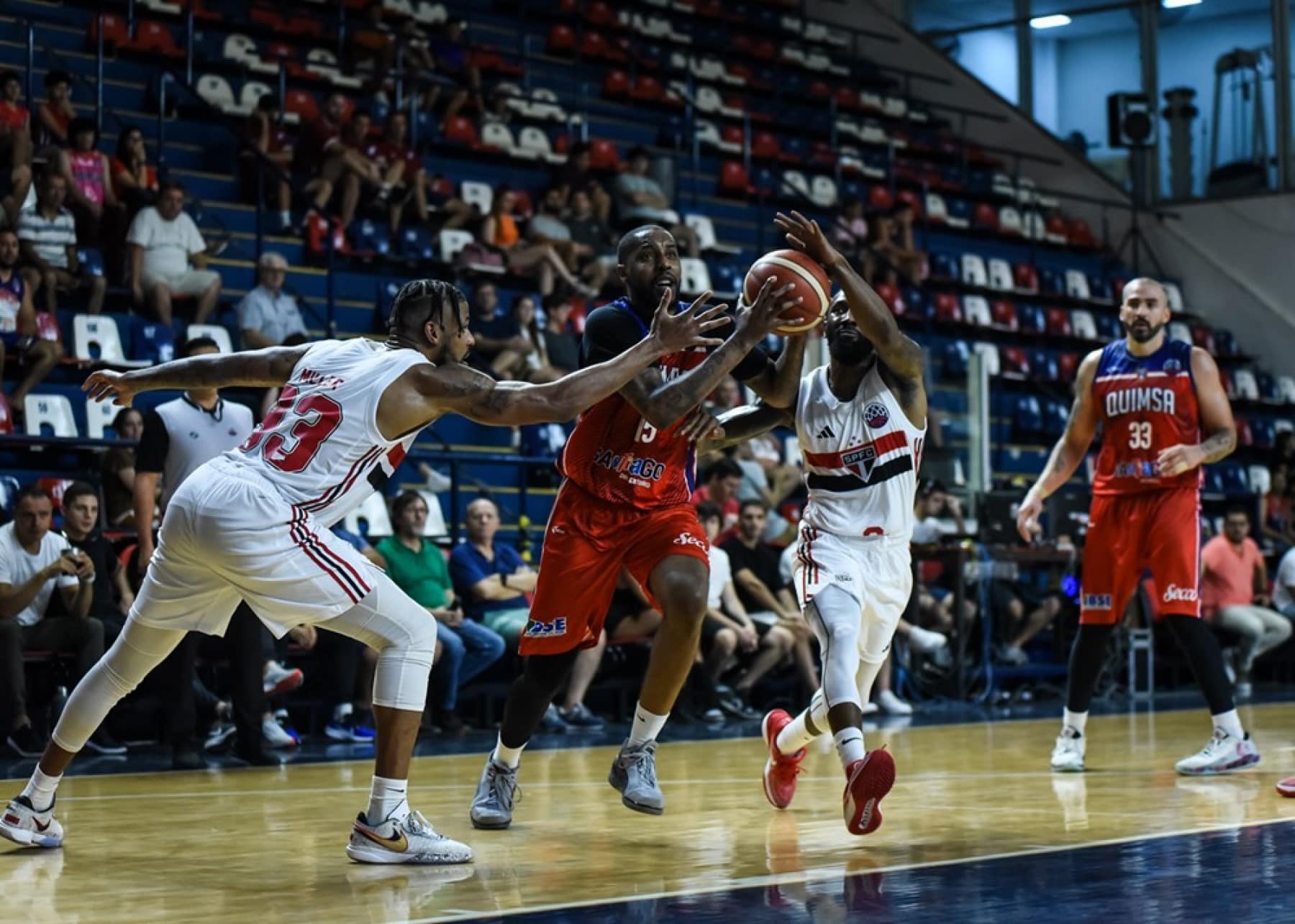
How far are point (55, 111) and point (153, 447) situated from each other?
5.88 m

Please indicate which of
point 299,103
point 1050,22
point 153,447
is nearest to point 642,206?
point 299,103

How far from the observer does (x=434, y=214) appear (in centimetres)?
1536

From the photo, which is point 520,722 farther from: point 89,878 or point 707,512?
point 707,512

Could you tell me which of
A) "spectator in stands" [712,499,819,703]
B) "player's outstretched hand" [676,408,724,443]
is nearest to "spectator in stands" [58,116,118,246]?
"spectator in stands" [712,499,819,703]

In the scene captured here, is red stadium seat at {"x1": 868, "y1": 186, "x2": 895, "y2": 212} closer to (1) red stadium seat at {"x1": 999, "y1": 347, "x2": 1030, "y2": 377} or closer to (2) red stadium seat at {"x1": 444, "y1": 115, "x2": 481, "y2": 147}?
(1) red stadium seat at {"x1": 999, "y1": 347, "x2": 1030, "y2": 377}

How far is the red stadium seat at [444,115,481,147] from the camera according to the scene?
53.8 ft

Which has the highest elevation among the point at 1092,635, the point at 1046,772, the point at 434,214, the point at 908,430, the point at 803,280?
the point at 434,214

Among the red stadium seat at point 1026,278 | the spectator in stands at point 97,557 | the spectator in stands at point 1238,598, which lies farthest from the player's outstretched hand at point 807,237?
the red stadium seat at point 1026,278

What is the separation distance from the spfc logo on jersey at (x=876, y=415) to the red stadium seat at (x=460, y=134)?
35.7 ft

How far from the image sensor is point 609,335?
5.77 metres

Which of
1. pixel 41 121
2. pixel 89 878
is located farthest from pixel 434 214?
pixel 89 878

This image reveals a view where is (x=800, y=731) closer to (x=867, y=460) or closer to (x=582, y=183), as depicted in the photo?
(x=867, y=460)

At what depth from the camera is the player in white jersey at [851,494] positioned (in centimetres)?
Answer: 601

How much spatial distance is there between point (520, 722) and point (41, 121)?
883cm
